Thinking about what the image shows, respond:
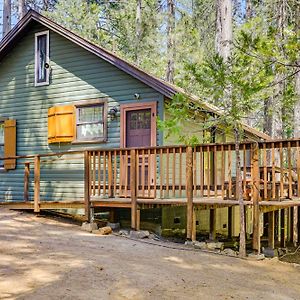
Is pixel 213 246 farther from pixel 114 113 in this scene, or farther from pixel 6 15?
pixel 6 15

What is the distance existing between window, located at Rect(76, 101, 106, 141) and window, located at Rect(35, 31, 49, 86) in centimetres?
167

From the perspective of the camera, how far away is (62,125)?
11.5 meters

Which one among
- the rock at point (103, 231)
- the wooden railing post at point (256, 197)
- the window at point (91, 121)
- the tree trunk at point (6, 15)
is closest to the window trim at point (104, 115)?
the window at point (91, 121)

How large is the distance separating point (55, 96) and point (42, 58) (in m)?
1.38

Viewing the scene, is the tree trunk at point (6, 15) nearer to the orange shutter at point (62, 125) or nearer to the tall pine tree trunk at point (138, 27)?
the tall pine tree trunk at point (138, 27)

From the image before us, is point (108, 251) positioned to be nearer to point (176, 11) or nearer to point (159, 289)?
point (159, 289)

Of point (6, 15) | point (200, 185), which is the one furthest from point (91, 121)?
point (6, 15)

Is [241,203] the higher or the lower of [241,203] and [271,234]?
the higher

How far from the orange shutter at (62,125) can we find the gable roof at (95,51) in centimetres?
174

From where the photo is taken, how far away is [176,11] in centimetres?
2420

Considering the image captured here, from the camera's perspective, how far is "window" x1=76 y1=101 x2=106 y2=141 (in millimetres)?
11070

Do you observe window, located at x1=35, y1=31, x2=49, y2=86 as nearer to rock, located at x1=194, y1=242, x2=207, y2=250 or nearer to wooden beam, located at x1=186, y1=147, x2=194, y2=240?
wooden beam, located at x1=186, y1=147, x2=194, y2=240

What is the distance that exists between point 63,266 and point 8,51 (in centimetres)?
940

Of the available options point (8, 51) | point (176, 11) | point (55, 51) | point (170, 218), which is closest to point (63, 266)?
point (170, 218)
